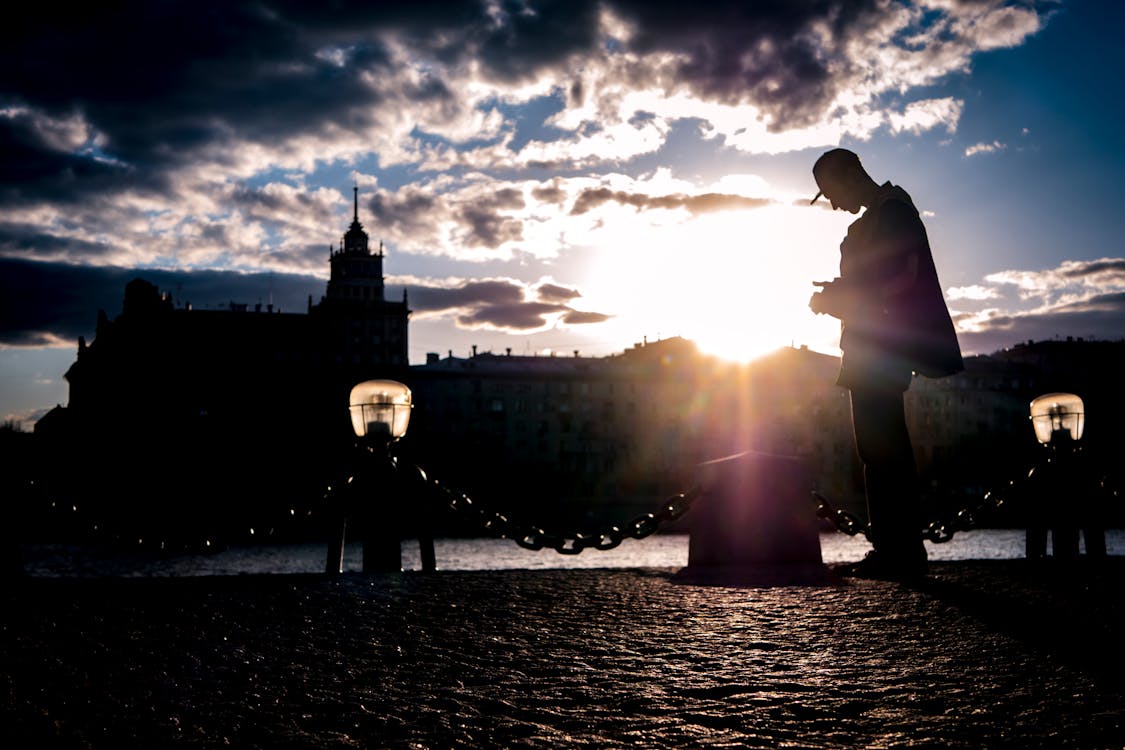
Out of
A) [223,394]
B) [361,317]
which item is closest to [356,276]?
[361,317]

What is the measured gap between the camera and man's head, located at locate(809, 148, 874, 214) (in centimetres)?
602

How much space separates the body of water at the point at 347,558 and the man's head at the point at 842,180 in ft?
102

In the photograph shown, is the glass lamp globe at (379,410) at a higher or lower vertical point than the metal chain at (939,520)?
higher

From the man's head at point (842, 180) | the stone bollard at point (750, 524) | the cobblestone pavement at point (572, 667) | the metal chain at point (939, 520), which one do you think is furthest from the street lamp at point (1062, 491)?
the man's head at point (842, 180)

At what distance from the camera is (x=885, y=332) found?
19.4ft

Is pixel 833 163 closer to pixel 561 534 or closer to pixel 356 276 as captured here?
pixel 561 534

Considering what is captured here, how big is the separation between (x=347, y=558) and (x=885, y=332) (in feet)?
134

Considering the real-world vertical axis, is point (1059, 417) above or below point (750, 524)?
above

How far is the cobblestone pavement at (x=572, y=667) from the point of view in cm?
253

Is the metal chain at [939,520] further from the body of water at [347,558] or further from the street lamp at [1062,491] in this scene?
the body of water at [347,558]

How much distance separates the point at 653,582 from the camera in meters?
5.91

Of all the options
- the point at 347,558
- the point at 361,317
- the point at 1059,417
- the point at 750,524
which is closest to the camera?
the point at 750,524

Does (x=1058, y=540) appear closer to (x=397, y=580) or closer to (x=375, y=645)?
(x=397, y=580)

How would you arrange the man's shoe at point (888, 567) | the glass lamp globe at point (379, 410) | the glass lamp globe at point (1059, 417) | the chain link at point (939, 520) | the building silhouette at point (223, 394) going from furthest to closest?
the building silhouette at point (223, 394) < the glass lamp globe at point (1059, 417) < the chain link at point (939, 520) < the glass lamp globe at point (379, 410) < the man's shoe at point (888, 567)
